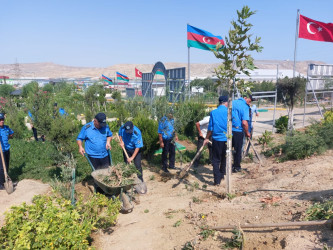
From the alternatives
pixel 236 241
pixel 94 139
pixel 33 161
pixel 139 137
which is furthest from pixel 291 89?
pixel 33 161

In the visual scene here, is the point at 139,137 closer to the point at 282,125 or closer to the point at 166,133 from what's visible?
the point at 166,133

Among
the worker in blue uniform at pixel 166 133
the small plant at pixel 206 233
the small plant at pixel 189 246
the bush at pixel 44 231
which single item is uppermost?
the worker in blue uniform at pixel 166 133

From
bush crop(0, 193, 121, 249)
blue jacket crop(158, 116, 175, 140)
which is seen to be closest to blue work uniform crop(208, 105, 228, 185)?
blue jacket crop(158, 116, 175, 140)

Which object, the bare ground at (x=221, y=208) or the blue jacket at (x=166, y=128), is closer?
the bare ground at (x=221, y=208)

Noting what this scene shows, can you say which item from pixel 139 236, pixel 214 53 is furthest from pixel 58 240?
pixel 214 53

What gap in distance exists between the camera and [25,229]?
2.79m

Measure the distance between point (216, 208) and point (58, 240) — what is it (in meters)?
2.28

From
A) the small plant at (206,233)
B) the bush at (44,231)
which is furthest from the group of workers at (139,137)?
the small plant at (206,233)

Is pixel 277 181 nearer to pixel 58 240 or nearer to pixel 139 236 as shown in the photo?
pixel 139 236

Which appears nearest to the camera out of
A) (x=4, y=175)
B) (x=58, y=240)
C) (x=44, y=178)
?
(x=58, y=240)

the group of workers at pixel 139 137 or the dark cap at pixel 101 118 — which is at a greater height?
the dark cap at pixel 101 118

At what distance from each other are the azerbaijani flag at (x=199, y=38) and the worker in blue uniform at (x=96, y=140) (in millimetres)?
6752

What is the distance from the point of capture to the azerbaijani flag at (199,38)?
10.6 m

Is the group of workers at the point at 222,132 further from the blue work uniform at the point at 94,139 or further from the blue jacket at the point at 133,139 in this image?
the blue work uniform at the point at 94,139
